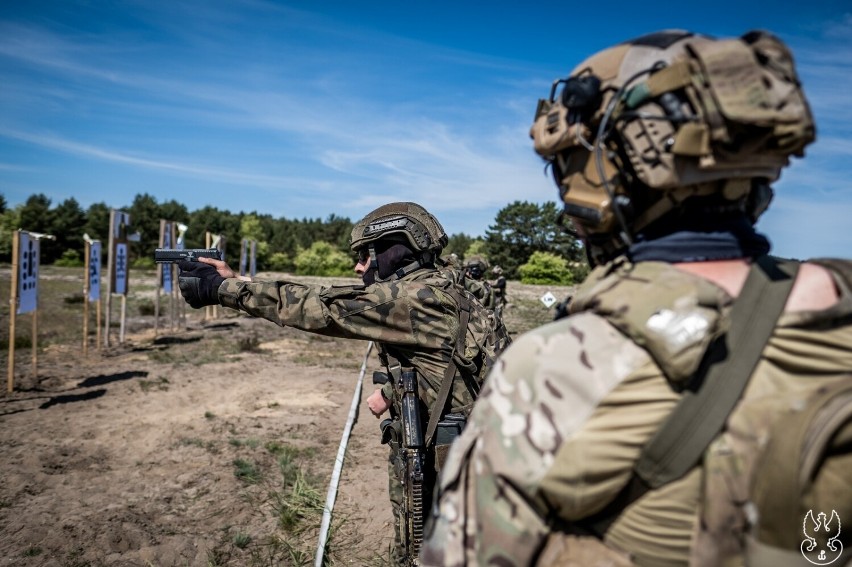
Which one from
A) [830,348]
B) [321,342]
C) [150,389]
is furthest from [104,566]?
[321,342]

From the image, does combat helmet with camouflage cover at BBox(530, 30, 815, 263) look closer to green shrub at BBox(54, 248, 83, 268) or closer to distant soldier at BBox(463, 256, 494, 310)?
distant soldier at BBox(463, 256, 494, 310)

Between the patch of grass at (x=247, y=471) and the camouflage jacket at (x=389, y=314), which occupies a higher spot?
the camouflage jacket at (x=389, y=314)

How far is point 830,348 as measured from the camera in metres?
1.11

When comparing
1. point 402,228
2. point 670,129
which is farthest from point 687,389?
point 402,228

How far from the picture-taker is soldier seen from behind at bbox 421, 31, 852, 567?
1.07 meters

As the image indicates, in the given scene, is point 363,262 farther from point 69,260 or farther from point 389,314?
point 69,260

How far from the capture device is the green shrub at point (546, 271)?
44.0 meters

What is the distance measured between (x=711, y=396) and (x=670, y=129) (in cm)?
57

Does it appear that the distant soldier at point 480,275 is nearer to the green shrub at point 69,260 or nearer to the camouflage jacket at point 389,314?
the camouflage jacket at point 389,314

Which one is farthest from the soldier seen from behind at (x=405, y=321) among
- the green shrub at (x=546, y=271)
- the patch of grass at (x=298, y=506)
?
the green shrub at (x=546, y=271)

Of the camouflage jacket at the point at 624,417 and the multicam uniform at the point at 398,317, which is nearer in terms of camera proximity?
the camouflage jacket at the point at 624,417

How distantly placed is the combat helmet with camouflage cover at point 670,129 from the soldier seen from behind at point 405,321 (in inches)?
69.4

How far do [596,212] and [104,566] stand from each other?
4749 millimetres

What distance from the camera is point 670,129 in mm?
1224
